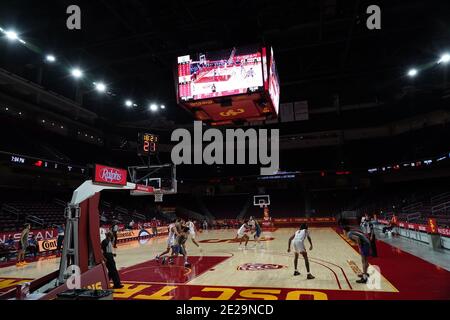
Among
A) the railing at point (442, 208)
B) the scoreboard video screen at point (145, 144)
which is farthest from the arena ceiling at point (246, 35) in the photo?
the railing at point (442, 208)

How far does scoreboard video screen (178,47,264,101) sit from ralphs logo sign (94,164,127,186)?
2.53m

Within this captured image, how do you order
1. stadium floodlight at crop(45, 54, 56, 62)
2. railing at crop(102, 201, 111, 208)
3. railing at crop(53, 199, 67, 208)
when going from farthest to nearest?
railing at crop(102, 201, 111, 208), railing at crop(53, 199, 67, 208), stadium floodlight at crop(45, 54, 56, 62)

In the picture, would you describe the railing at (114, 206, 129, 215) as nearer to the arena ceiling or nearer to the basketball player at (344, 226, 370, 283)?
the arena ceiling

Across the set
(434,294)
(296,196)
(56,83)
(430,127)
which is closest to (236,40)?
(434,294)

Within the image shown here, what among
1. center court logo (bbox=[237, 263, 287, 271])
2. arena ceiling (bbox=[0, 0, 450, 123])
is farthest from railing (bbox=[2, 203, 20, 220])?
center court logo (bbox=[237, 263, 287, 271])

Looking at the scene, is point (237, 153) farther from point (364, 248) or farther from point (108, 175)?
point (108, 175)

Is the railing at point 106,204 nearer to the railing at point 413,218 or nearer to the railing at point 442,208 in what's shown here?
the railing at point 413,218

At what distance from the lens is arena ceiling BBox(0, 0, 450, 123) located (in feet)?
28.7

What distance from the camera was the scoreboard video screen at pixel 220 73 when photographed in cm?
773

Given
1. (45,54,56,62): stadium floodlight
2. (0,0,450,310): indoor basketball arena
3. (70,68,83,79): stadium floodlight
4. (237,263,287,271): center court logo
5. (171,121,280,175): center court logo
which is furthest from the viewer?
(171,121,280,175): center court logo

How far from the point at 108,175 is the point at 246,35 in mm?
5316

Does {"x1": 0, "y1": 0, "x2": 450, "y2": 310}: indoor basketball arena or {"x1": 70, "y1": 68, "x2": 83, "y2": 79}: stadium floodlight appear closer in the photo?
{"x1": 0, "y1": 0, "x2": 450, "y2": 310}: indoor basketball arena

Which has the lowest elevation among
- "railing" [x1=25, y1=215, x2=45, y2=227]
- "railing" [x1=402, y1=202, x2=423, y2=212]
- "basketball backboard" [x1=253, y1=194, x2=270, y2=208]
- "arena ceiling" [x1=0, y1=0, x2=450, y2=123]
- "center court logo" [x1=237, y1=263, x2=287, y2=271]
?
"center court logo" [x1=237, y1=263, x2=287, y2=271]
